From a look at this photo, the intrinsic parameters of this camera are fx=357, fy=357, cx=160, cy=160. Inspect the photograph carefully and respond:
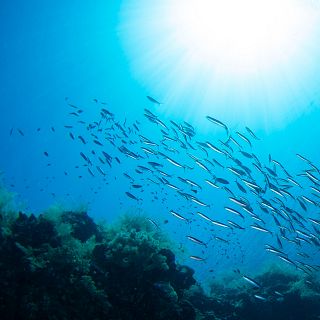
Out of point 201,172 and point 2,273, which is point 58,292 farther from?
point 201,172

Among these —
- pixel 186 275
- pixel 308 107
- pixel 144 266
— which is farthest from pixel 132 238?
pixel 308 107

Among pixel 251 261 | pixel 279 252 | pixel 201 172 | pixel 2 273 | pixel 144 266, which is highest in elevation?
pixel 201 172

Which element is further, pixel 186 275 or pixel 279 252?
pixel 279 252

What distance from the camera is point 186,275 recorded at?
34.9ft

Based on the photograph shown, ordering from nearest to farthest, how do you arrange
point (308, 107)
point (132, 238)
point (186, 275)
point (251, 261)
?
point (132, 238), point (186, 275), point (251, 261), point (308, 107)

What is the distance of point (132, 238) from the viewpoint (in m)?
9.86

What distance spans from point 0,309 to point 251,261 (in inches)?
2110

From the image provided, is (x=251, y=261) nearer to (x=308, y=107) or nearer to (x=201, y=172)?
(x=308, y=107)

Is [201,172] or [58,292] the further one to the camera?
[201,172]

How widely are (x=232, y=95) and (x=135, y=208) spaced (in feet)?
246

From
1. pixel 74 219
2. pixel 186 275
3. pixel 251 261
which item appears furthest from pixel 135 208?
pixel 251 261

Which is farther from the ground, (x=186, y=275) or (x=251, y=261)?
(x=251, y=261)

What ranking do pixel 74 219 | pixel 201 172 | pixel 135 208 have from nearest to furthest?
pixel 74 219, pixel 135 208, pixel 201 172

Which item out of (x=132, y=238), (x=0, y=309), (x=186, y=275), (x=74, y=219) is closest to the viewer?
(x=0, y=309)
